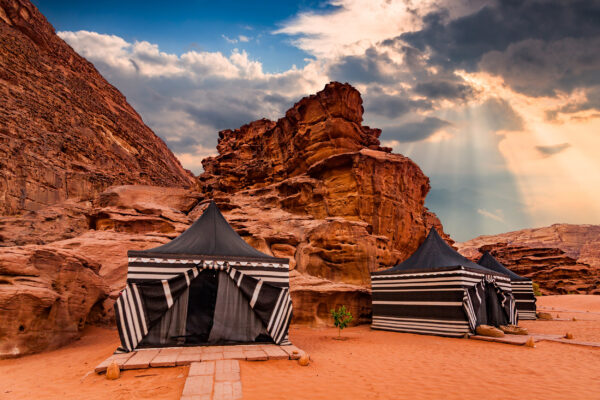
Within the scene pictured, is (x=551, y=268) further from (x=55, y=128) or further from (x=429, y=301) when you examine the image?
→ (x=55, y=128)

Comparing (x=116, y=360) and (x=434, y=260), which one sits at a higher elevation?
(x=434, y=260)

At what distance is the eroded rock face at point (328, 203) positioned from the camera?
1755 cm

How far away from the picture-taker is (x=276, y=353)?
750cm

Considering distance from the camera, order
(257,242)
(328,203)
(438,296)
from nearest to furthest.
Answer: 1. (438,296)
2. (257,242)
3. (328,203)

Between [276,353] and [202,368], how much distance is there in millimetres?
2006

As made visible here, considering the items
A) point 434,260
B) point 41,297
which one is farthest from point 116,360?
point 434,260

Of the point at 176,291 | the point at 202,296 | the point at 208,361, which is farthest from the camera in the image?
the point at 202,296

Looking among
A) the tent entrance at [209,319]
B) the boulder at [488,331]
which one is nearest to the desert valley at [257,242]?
the boulder at [488,331]

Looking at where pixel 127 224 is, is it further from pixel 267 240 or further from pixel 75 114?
pixel 75 114

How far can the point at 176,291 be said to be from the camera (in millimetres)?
8195

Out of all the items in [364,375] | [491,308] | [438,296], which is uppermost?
[438,296]

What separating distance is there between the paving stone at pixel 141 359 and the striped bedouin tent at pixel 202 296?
0.44m

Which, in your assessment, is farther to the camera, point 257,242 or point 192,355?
point 257,242

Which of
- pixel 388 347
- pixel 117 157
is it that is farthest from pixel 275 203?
pixel 117 157
